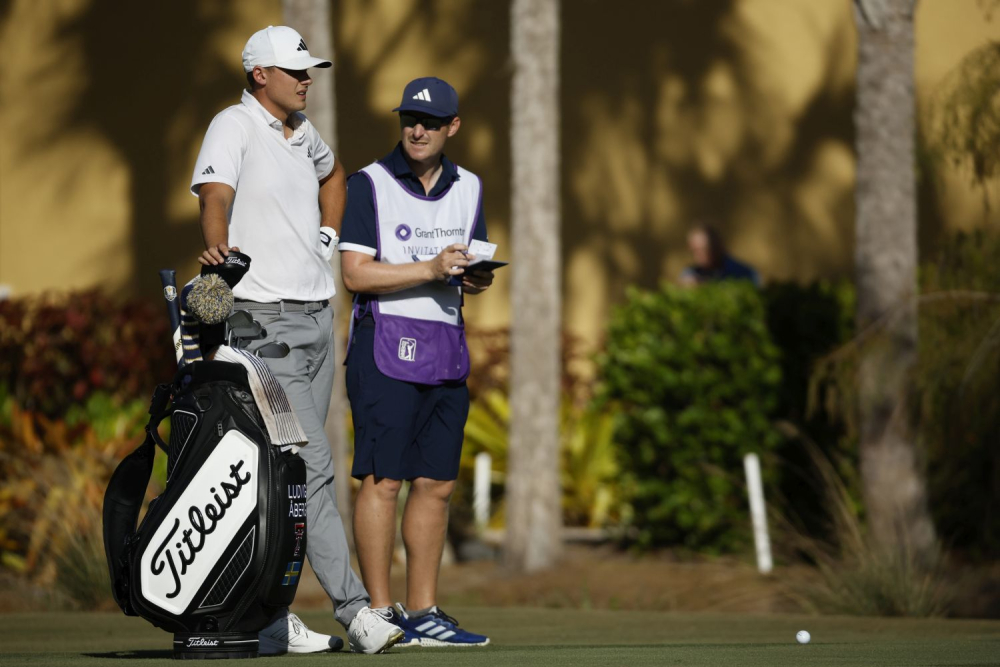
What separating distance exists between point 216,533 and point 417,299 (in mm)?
1391

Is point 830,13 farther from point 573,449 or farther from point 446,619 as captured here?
point 446,619

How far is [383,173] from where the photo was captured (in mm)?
6082

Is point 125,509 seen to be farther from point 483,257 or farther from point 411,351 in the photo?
point 483,257

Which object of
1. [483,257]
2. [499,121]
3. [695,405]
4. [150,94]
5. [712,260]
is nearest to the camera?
[483,257]

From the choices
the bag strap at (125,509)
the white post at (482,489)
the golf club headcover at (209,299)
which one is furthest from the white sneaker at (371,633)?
the white post at (482,489)

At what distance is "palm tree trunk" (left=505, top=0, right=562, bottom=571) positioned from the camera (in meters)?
11.1

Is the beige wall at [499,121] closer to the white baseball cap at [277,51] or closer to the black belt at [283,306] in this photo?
the white baseball cap at [277,51]

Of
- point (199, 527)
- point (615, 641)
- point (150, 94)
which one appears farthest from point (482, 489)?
point (199, 527)

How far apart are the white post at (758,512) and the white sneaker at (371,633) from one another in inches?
177

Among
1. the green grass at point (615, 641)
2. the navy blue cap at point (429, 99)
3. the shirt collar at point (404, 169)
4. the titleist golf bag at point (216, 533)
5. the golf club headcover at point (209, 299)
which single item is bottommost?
the green grass at point (615, 641)

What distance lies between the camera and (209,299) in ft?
16.7

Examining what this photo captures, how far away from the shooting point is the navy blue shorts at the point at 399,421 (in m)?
5.93

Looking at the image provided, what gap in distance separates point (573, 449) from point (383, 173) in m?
6.60

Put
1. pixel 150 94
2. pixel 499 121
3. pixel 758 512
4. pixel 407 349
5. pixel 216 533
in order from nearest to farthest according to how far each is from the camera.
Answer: pixel 216 533 < pixel 407 349 < pixel 758 512 < pixel 150 94 < pixel 499 121
